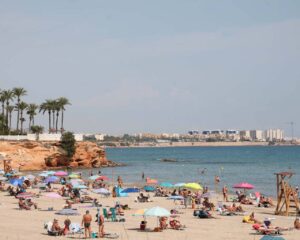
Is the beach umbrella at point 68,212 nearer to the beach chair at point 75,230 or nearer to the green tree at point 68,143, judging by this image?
the beach chair at point 75,230

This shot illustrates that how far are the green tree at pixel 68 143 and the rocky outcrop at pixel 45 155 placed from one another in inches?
33.8

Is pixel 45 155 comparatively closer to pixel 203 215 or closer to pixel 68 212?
pixel 68 212

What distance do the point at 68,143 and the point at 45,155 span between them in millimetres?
4274

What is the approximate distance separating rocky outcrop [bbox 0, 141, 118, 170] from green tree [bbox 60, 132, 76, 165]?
0.86m

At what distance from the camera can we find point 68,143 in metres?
86.0

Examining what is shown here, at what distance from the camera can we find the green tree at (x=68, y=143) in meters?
85.4

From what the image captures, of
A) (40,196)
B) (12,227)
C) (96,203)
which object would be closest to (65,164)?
(40,196)

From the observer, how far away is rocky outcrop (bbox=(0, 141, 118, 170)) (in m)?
79.6

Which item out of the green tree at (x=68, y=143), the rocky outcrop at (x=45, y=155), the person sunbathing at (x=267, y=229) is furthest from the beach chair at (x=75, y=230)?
the green tree at (x=68, y=143)

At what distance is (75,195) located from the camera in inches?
1511

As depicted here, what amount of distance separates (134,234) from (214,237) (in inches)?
149

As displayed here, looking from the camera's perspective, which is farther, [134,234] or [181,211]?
[181,211]

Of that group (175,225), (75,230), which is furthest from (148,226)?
(75,230)

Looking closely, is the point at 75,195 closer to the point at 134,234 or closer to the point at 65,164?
the point at 134,234
